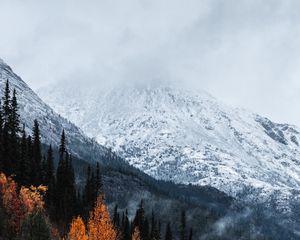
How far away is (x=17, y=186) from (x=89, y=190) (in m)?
50.6

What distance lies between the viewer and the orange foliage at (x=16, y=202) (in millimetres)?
103306

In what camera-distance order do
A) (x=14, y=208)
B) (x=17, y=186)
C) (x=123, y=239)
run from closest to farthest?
(x=14, y=208)
(x=17, y=186)
(x=123, y=239)

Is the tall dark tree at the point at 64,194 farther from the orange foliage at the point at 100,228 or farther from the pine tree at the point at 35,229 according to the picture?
the pine tree at the point at 35,229

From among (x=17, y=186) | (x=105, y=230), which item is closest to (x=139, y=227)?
(x=105, y=230)

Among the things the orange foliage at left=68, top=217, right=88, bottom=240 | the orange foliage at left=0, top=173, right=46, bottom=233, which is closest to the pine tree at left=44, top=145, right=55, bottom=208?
the orange foliage at left=0, top=173, right=46, bottom=233

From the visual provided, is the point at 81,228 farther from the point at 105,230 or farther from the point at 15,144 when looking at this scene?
the point at 15,144

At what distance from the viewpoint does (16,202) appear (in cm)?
10869

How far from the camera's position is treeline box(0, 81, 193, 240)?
97975 mm

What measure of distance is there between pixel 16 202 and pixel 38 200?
718cm

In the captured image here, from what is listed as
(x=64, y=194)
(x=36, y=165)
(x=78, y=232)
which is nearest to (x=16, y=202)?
(x=78, y=232)

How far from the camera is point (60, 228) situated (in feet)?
461

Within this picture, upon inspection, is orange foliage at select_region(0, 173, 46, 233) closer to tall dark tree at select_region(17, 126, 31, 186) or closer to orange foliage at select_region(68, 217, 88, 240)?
tall dark tree at select_region(17, 126, 31, 186)

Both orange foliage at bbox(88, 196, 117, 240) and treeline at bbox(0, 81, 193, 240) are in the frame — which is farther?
orange foliage at bbox(88, 196, 117, 240)

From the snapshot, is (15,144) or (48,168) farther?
(48,168)
